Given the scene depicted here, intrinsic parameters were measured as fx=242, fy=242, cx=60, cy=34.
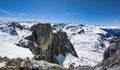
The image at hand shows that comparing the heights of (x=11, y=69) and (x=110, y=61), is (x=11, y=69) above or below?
above

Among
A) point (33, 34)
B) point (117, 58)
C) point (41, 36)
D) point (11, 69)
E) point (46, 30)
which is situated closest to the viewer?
point (11, 69)

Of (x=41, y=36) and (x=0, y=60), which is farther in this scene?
(x=41, y=36)

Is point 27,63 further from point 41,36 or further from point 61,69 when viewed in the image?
point 41,36

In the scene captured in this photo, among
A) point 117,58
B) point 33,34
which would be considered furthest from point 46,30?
point 117,58

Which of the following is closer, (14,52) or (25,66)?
(25,66)

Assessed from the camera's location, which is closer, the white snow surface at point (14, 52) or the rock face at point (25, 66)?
the rock face at point (25, 66)

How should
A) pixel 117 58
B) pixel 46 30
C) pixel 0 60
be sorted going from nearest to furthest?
1. pixel 0 60
2. pixel 46 30
3. pixel 117 58

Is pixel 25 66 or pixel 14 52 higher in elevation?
pixel 25 66

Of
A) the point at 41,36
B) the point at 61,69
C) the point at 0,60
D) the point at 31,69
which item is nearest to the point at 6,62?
the point at 0,60

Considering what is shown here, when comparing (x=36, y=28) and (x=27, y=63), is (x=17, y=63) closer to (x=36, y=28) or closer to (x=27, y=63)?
(x=27, y=63)

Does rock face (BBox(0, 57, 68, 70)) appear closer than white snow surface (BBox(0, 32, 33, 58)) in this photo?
Yes
